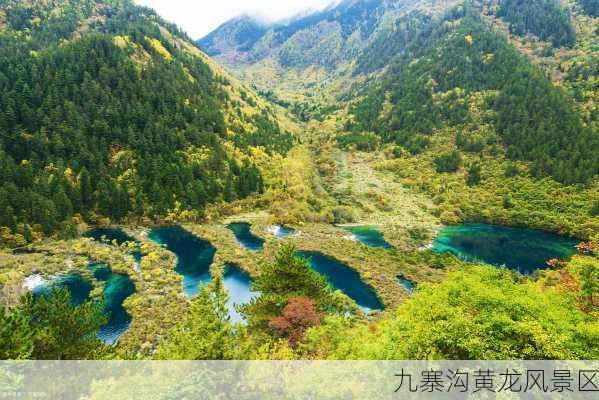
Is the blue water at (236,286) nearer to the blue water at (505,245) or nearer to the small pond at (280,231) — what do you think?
the small pond at (280,231)

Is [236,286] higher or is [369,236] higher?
[236,286]

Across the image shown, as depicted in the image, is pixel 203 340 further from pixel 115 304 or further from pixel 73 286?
pixel 73 286

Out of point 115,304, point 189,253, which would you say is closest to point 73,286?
point 115,304

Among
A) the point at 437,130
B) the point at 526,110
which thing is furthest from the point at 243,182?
the point at 526,110

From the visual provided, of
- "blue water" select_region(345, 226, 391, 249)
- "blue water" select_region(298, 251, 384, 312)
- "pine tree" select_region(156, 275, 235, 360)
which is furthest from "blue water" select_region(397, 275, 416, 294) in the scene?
"pine tree" select_region(156, 275, 235, 360)

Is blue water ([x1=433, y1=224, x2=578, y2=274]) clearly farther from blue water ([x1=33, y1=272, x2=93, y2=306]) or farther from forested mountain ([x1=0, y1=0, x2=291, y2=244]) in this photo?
blue water ([x1=33, y1=272, x2=93, y2=306])

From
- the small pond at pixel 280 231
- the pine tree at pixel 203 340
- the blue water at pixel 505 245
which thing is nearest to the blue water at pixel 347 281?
A: the small pond at pixel 280 231
